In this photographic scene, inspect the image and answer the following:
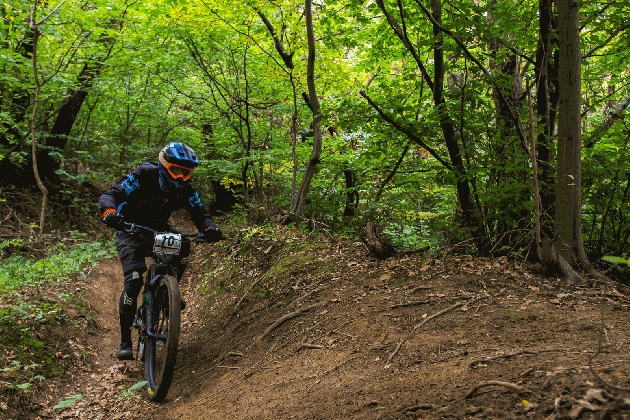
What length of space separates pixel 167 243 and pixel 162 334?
2.99 ft

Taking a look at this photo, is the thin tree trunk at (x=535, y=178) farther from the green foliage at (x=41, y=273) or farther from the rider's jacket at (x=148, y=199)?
the green foliage at (x=41, y=273)

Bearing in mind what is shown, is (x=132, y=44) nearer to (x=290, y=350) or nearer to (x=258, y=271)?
(x=258, y=271)

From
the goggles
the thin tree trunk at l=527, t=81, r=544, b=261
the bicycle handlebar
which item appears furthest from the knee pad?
the thin tree trunk at l=527, t=81, r=544, b=261

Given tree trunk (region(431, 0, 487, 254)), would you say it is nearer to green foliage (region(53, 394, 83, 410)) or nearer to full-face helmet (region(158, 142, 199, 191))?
full-face helmet (region(158, 142, 199, 191))

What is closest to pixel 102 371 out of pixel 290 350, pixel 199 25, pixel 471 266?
pixel 290 350

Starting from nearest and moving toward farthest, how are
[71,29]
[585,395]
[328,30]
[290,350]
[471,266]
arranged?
[585,395], [290,350], [471,266], [328,30], [71,29]

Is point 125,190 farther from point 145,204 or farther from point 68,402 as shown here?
point 68,402

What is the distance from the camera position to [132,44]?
38.5 feet

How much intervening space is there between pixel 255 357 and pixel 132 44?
10342mm

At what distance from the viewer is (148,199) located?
5.00 metres

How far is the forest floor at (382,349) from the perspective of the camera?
233 centimetres

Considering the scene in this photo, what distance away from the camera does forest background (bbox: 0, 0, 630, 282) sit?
4.85 metres

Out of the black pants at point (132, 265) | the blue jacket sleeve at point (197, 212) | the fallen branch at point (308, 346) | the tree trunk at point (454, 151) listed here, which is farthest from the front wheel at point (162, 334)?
the tree trunk at point (454, 151)

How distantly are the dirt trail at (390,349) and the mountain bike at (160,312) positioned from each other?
282mm
